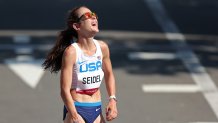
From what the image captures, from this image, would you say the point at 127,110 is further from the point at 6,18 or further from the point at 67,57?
the point at 6,18

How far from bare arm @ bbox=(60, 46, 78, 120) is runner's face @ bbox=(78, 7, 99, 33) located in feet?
0.93

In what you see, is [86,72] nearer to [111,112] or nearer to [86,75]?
[86,75]

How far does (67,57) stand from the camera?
6.95 meters

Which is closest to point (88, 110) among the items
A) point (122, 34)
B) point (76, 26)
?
point (76, 26)

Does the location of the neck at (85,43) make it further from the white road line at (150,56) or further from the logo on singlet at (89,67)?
the white road line at (150,56)

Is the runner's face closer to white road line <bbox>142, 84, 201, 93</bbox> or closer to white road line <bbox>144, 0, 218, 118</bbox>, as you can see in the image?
white road line <bbox>144, 0, 218, 118</bbox>

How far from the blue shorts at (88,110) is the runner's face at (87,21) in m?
0.81

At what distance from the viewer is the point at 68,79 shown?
6.88 m

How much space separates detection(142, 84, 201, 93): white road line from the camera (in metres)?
11.9

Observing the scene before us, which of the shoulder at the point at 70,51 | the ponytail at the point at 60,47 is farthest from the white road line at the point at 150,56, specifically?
the shoulder at the point at 70,51

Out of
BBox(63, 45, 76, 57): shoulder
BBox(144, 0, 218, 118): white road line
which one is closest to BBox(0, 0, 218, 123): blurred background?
BBox(144, 0, 218, 118): white road line

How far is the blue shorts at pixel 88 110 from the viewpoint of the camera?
23.2ft

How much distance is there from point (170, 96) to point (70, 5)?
24.5ft

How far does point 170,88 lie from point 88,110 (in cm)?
515
